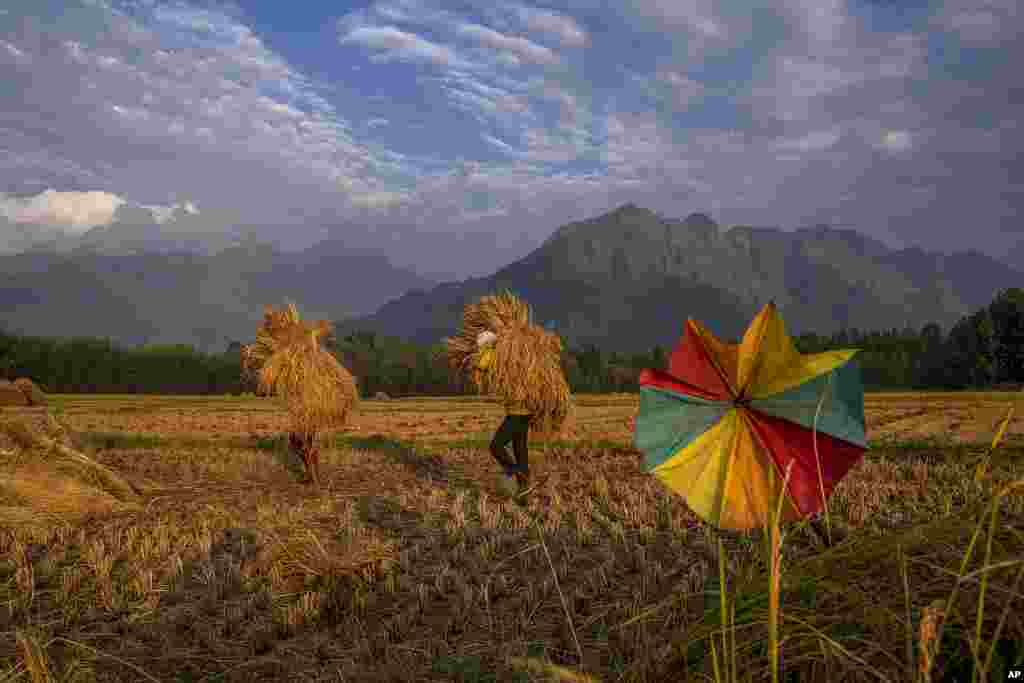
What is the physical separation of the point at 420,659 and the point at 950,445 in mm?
12540

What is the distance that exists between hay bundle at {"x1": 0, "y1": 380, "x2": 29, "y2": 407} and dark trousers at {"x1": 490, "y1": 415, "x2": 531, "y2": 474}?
33.0m

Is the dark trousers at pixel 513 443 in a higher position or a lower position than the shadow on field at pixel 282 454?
higher

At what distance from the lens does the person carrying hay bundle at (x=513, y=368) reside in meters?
9.36

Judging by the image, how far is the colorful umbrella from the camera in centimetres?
291

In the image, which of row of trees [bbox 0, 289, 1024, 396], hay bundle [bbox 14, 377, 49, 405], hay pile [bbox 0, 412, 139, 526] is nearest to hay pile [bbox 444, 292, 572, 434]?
hay pile [bbox 0, 412, 139, 526]

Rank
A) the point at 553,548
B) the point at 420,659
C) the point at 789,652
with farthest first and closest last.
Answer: the point at 553,548
the point at 420,659
the point at 789,652

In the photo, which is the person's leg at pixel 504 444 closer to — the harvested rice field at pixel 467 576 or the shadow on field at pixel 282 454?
the harvested rice field at pixel 467 576

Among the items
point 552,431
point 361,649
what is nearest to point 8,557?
point 361,649

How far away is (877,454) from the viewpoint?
1229cm

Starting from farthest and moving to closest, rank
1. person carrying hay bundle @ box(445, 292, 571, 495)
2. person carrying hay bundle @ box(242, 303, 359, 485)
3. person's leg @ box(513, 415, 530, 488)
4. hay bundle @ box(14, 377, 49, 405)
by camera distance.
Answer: hay bundle @ box(14, 377, 49, 405), person carrying hay bundle @ box(242, 303, 359, 485), person carrying hay bundle @ box(445, 292, 571, 495), person's leg @ box(513, 415, 530, 488)

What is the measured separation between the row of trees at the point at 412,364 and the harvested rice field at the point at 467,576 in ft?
141

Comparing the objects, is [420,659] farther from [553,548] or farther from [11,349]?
[11,349]

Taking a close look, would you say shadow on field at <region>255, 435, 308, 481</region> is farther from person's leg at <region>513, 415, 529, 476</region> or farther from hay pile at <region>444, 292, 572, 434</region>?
person's leg at <region>513, 415, 529, 476</region>

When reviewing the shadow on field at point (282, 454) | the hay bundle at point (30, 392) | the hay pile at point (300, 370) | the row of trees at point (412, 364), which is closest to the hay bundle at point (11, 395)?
the hay bundle at point (30, 392)
